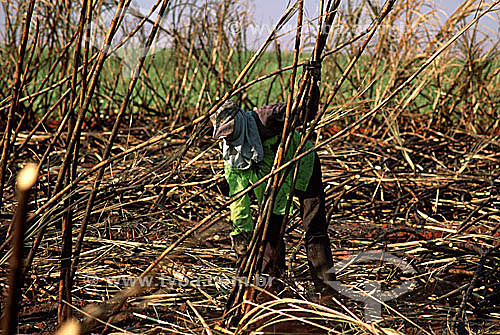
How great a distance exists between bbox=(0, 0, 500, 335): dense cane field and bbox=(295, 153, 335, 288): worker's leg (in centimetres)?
8

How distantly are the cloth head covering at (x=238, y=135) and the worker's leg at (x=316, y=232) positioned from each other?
0.73 ft

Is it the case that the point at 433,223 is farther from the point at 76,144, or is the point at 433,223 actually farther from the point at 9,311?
the point at 9,311

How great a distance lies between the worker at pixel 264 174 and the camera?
4.93 feet

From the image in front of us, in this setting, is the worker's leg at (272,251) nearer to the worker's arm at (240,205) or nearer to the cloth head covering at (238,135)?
the worker's arm at (240,205)

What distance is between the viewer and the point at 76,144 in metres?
1.01

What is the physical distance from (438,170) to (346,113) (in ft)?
6.83

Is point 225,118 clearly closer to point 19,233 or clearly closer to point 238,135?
point 238,135

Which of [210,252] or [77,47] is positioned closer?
[77,47]

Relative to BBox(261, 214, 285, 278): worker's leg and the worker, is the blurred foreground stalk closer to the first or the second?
the worker

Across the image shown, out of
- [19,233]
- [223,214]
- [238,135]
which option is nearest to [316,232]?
[238,135]

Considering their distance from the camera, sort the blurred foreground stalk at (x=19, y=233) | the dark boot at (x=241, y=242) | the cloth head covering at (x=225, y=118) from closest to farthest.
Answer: the blurred foreground stalk at (x=19, y=233)
the cloth head covering at (x=225, y=118)
the dark boot at (x=241, y=242)

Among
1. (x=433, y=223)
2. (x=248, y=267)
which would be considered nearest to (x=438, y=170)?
(x=433, y=223)

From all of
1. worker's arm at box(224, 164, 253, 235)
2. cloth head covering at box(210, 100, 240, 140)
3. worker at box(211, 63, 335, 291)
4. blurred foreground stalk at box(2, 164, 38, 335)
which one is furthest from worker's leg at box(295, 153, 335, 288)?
blurred foreground stalk at box(2, 164, 38, 335)

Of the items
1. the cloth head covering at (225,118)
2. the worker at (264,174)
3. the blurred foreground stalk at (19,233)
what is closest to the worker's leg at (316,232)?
the worker at (264,174)
